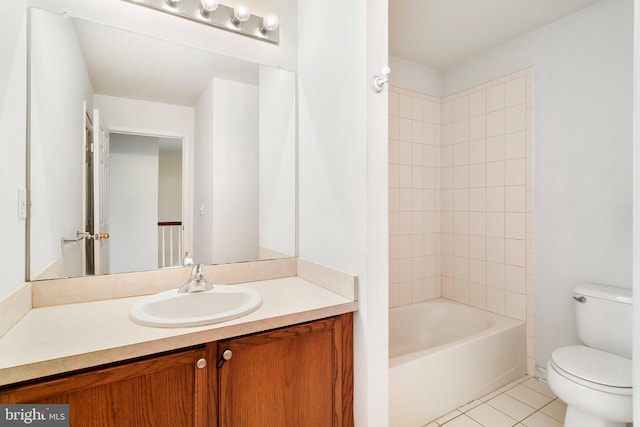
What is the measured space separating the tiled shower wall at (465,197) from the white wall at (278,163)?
1052 mm

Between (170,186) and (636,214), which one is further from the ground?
(170,186)

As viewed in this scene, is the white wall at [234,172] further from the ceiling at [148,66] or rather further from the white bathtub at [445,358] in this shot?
the white bathtub at [445,358]

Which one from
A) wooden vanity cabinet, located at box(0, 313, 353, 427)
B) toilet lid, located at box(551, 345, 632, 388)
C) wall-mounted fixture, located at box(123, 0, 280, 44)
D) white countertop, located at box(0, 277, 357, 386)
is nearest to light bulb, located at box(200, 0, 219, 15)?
wall-mounted fixture, located at box(123, 0, 280, 44)

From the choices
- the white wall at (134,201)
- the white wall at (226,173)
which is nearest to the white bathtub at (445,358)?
the white wall at (226,173)

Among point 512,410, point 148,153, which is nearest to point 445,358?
point 512,410

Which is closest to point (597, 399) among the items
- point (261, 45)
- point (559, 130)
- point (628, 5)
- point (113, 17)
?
point (559, 130)

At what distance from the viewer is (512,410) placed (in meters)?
1.87

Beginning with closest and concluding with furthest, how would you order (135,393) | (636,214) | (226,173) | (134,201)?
1. (135,393)
2. (636,214)
3. (134,201)
4. (226,173)

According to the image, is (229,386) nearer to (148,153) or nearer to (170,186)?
(170,186)

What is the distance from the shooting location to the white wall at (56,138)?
47.1 inches

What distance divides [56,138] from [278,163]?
40.1 inches

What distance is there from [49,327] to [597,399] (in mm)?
2232

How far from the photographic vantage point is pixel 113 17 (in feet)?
4.51

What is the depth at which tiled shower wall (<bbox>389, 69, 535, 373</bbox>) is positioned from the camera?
89.7 inches
